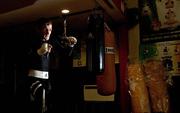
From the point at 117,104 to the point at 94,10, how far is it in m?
1.34

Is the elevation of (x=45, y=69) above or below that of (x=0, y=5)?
below

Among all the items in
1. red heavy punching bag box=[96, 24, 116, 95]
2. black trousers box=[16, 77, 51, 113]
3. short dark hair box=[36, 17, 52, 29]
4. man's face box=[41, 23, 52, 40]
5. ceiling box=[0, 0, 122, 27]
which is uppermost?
ceiling box=[0, 0, 122, 27]

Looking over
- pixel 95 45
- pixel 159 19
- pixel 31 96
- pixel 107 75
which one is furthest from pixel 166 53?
pixel 31 96

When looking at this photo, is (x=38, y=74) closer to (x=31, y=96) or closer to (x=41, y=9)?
(x=31, y=96)

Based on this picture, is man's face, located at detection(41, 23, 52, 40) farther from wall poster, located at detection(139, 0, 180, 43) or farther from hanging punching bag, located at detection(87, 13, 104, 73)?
wall poster, located at detection(139, 0, 180, 43)

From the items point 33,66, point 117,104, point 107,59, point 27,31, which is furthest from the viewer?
point 27,31

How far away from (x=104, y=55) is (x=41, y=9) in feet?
3.19

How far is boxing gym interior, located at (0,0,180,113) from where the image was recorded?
2.83 metres

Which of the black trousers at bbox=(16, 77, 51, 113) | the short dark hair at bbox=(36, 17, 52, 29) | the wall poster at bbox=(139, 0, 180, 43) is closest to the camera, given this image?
the black trousers at bbox=(16, 77, 51, 113)

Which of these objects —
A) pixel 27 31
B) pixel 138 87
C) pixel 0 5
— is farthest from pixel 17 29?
pixel 138 87

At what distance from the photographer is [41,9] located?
309 centimetres

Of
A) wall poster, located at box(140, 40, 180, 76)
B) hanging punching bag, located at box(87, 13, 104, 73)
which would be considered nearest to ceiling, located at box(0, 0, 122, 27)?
hanging punching bag, located at box(87, 13, 104, 73)

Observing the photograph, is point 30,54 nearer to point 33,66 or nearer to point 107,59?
Result: point 33,66

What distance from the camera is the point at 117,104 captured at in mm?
3637
